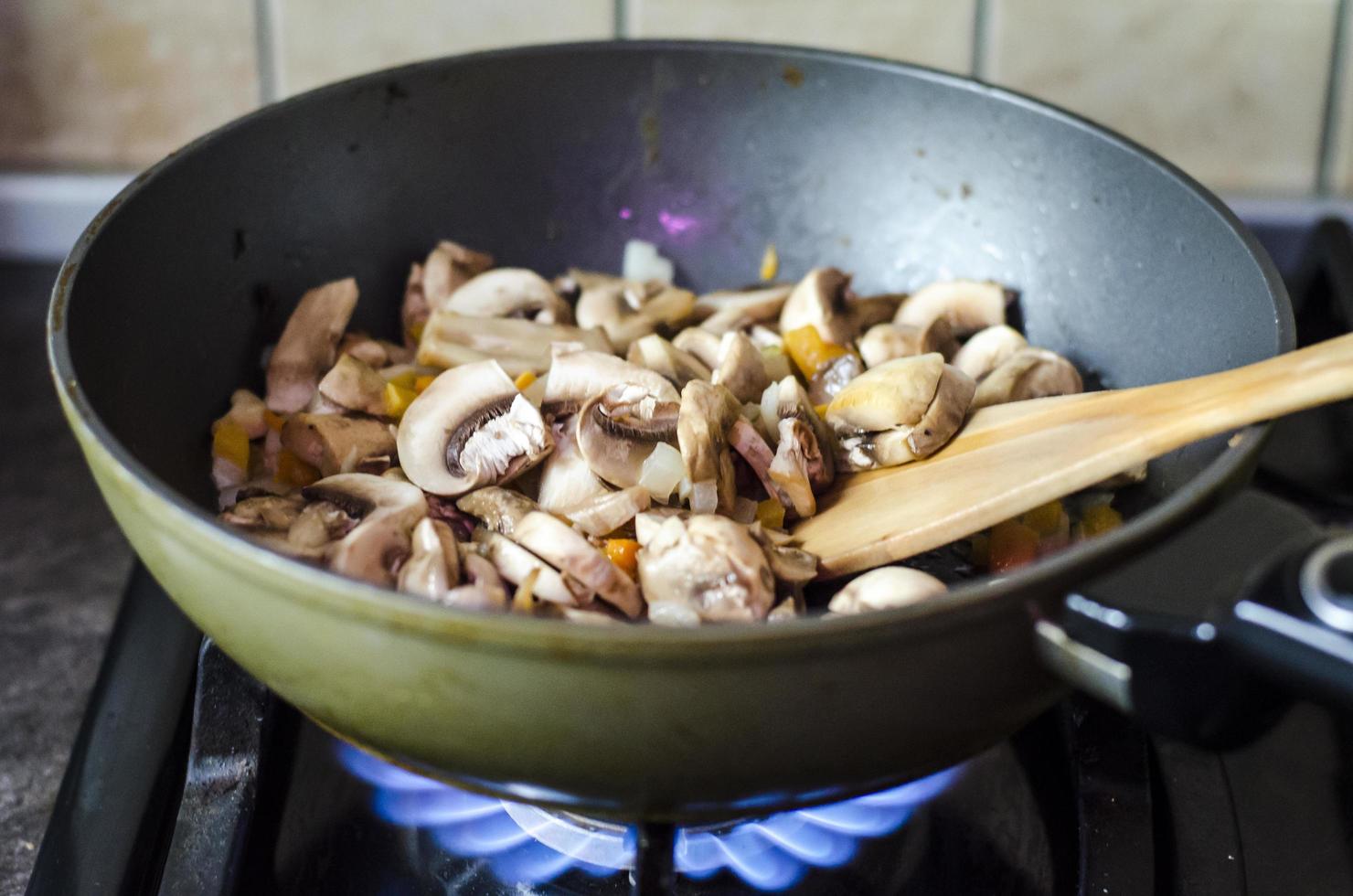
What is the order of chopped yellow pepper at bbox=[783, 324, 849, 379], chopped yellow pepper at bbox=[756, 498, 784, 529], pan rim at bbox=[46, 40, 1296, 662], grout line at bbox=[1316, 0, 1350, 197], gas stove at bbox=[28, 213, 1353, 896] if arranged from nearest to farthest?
pan rim at bbox=[46, 40, 1296, 662]
gas stove at bbox=[28, 213, 1353, 896]
chopped yellow pepper at bbox=[756, 498, 784, 529]
chopped yellow pepper at bbox=[783, 324, 849, 379]
grout line at bbox=[1316, 0, 1350, 197]

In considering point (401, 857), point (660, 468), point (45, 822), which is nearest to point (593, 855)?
point (401, 857)

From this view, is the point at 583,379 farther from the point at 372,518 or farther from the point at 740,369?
the point at 372,518

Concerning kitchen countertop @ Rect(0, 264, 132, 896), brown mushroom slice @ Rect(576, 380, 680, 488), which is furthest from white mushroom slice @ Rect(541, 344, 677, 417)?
kitchen countertop @ Rect(0, 264, 132, 896)

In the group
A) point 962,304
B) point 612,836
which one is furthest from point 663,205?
point 612,836

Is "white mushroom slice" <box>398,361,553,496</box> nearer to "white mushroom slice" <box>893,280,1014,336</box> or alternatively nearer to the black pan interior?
the black pan interior

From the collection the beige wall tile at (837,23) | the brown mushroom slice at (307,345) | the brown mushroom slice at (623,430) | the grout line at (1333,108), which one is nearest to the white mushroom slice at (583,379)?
the brown mushroom slice at (623,430)

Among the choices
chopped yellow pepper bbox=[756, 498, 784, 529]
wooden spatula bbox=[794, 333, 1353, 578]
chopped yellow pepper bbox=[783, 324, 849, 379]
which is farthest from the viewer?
chopped yellow pepper bbox=[783, 324, 849, 379]
